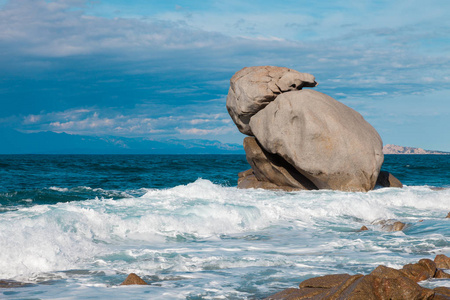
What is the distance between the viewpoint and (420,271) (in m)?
6.45

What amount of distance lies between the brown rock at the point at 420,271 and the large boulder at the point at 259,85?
45.2ft

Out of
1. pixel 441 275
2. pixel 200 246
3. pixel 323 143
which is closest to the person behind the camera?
pixel 441 275

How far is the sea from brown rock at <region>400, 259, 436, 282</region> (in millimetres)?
160

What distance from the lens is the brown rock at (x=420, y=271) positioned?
633cm

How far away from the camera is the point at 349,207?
14.6m

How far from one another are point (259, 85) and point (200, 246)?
11.4 m

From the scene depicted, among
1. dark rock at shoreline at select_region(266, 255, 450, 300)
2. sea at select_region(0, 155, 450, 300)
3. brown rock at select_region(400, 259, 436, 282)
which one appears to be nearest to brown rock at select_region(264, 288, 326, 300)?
dark rock at shoreline at select_region(266, 255, 450, 300)

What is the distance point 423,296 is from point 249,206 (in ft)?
29.1

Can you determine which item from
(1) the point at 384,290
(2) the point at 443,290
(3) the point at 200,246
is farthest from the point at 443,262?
(3) the point at 200,246

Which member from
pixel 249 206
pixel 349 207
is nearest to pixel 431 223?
pixel 349 207

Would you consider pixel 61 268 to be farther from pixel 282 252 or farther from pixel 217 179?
pixel 217 179

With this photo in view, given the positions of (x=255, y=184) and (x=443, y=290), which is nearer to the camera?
(x=443, y=290)

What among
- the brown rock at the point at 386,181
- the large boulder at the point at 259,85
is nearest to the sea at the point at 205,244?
the brown rock at the point at 386,181

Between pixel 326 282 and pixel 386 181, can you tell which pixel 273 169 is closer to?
pixel 386 181
